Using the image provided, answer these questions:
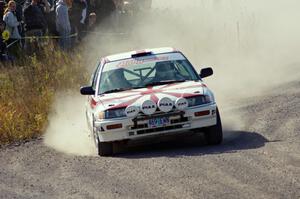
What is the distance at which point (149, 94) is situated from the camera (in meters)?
11.6

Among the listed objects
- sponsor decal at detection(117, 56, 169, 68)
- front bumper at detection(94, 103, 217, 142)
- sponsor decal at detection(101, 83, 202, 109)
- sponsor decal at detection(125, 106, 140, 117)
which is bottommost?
front bumper at detection(94, 103, 217, 142)

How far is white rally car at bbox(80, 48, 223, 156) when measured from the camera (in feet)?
37.0

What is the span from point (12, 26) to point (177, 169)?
10.6 metres

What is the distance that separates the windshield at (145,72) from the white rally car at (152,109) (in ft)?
0.05

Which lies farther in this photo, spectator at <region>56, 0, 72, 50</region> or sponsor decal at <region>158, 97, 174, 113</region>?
spectator at <region>56, 0, 72, 50</region>

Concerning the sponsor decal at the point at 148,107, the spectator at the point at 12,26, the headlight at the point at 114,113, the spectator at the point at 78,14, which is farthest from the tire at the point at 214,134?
the spectator at the point at 78,14

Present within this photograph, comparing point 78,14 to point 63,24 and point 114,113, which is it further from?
point 114,113

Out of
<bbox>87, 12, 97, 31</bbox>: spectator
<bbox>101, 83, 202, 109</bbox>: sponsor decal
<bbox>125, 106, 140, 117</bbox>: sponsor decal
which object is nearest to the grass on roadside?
<bbox>87, 12, 97, 31</bbox>: spectator

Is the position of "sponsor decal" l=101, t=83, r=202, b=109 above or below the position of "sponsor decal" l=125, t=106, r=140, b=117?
above

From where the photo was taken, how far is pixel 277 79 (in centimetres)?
1964

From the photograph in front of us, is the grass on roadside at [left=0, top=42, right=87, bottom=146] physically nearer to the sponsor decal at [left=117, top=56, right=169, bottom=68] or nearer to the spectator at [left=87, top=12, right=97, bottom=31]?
the spectator at [left=87, top=12, right=97, bottom=31]

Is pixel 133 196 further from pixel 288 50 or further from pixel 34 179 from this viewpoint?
pixel 288 50

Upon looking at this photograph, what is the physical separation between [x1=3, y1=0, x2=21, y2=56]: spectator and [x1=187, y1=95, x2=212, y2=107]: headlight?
345 inches

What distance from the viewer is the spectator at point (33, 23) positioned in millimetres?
19656
